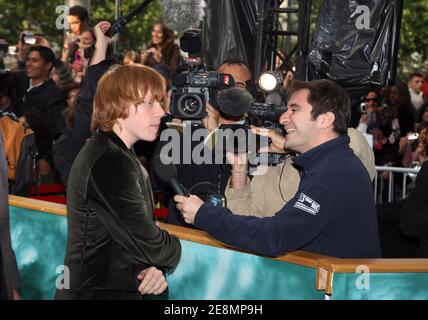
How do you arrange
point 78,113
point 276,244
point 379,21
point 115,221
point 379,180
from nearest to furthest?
point 115,221 → point 276,244 → point 78,113 → point 379,21 → point 379,180

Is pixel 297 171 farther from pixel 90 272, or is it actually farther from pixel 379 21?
pixel 379 21

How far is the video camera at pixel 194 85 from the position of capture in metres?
5.23

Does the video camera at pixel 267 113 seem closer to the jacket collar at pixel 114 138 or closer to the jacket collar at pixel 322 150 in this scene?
the jacket collar at pixel 322 150

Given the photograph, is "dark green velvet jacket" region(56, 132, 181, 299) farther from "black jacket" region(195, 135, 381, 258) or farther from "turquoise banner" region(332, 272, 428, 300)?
"turquoise banner" region(332, 272, 428, 300)

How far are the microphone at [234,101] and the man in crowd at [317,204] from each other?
2.15 feet

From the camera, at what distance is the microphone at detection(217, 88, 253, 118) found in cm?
511

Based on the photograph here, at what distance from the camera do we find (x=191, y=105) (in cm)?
524

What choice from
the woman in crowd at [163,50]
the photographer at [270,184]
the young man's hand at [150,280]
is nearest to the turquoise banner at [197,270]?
the photographer at [270,184]

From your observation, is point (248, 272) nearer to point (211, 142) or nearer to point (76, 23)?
point (211, 142)

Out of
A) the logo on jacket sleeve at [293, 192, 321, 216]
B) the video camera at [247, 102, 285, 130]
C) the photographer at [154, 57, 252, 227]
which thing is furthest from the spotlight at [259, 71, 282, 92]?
the logo on jacket sleeve at [293, 192, 321, 216]

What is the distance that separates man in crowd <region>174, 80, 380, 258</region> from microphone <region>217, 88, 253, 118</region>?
654mm

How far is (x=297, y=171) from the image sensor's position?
17.2ft
